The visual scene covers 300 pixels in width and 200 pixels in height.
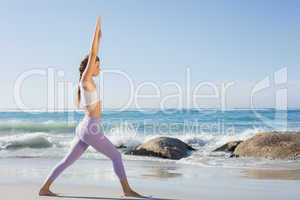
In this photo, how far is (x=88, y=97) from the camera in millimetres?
5766

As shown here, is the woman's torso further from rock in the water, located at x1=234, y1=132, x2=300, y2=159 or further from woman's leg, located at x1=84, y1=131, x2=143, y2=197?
rock in the water, located at x1=234, y1=132, x2=300, y2=159

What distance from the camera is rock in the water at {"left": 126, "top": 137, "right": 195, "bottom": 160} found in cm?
1282

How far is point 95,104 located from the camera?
18.9 feet

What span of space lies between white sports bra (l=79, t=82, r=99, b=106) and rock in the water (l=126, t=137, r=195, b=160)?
698 centimetres

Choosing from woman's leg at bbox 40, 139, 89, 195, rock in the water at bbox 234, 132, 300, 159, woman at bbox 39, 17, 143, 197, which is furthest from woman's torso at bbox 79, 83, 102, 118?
rock in the water at bbox 234, 132, 300, 159

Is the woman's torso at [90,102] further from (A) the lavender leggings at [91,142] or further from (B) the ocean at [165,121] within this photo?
(B) the ocean at [165,121]

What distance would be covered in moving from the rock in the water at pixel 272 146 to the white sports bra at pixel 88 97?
23.9 ft

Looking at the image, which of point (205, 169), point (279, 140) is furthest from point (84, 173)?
point (279, 140)

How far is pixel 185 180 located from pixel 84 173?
6.33 ft

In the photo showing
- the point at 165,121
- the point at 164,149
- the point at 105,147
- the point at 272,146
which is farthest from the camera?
the point at 165,121

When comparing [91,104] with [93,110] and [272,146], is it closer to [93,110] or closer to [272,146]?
[93,110]

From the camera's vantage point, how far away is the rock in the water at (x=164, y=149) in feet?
42.1

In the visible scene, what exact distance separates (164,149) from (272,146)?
9.06 feet

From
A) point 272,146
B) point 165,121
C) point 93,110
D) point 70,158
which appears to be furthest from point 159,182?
point 165,121
